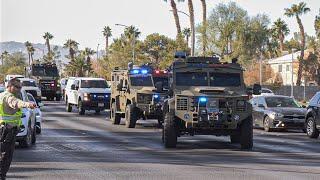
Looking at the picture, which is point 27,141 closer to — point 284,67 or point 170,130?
point 170,130

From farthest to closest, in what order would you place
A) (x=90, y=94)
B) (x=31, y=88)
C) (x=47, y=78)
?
(x=47, y=78) < (x=31, y=88) < (x=90, y=94)

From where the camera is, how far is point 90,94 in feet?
107

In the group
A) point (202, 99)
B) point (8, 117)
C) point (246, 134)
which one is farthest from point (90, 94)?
point (8, 117)

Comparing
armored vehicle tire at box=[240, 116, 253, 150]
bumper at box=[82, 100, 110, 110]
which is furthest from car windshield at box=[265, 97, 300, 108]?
bumper at box=[82, 100, 110, 110]

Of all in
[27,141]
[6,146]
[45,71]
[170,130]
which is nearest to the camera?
[6,146]

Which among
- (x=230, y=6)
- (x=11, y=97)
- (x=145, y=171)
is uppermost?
(x=230, y=6)

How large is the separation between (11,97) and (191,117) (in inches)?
264

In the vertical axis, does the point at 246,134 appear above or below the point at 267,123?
below

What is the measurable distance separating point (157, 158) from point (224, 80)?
4.35m

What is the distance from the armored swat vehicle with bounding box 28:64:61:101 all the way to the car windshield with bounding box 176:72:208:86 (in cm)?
3467

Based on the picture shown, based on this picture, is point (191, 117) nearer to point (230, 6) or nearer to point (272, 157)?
point (272, 157)

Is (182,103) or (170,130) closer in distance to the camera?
(170,130)

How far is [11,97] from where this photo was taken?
10297 millimetres

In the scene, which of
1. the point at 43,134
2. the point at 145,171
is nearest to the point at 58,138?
the point at 43,134
